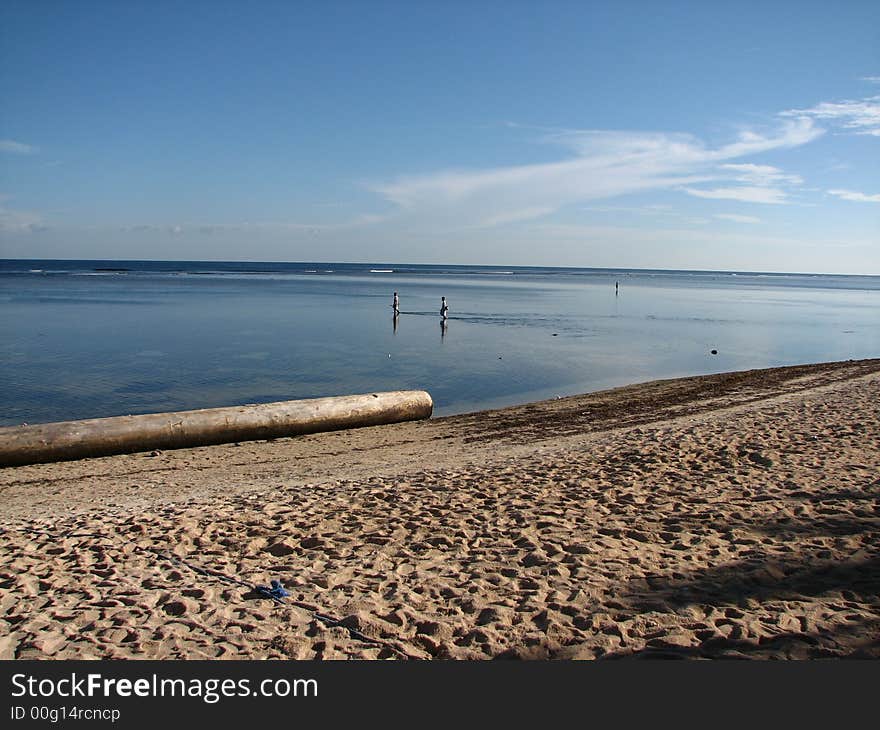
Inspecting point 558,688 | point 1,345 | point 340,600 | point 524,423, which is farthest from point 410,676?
point 1,345

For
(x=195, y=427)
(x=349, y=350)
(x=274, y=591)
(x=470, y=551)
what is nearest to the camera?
(x=274, y=591)

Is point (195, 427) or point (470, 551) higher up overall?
point (470, 551)

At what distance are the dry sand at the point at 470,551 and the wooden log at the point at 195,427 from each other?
417mm

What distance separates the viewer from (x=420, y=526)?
23.9 ft

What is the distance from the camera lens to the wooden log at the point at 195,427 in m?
11.6

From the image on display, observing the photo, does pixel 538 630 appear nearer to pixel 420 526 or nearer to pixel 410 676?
pixel 410 676

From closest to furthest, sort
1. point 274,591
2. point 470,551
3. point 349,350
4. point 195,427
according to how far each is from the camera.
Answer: point 274,591
point 470,551
point 195,427
point 349,350

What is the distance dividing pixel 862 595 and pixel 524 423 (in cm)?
975

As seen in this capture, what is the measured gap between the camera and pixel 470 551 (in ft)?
21.5

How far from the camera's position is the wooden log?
38.0ft

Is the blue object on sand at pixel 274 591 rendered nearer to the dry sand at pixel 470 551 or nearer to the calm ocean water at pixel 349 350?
the dry sand at pixel 470 551

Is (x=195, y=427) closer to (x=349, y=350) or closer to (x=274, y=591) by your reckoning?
(x=274, y=591)

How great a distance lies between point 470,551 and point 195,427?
25.6 feet

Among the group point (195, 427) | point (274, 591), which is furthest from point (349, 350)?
point (274, 591)
